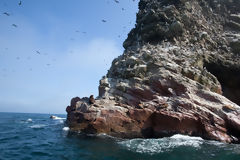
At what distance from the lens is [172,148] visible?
19297mm

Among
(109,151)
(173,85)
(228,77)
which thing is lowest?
(109,151)

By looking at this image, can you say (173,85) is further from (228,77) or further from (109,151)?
(228,77)

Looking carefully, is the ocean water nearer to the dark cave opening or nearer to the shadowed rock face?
the shadowed rock face

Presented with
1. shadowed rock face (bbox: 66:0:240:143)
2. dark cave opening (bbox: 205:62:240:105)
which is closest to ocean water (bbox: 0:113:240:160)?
shadowed rock face (bbox: 66:0:240:143)

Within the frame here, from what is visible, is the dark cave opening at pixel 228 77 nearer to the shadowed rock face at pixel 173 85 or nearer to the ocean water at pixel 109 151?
the shadowed rock face at pixel 173 85

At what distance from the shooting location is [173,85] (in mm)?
30094

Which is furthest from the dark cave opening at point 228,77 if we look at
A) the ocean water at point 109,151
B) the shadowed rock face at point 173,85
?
the ocean water at point 109,151

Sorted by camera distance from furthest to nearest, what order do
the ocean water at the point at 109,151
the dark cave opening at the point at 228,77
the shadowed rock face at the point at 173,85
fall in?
the dark cave opening at the point at 228,77, the shadowed rock face at the point at 173,85, the ocean water at the point at 109,151

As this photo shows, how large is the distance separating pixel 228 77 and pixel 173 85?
57.7ft

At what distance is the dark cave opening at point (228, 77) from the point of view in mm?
39737

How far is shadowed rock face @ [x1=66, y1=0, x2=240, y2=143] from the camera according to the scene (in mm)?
25656

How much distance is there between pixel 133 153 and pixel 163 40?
3157 centimetres

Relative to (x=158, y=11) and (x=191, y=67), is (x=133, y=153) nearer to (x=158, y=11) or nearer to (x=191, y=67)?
(x=191, y=67)

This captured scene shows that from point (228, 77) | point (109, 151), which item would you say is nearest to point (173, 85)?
point (109, 151)
